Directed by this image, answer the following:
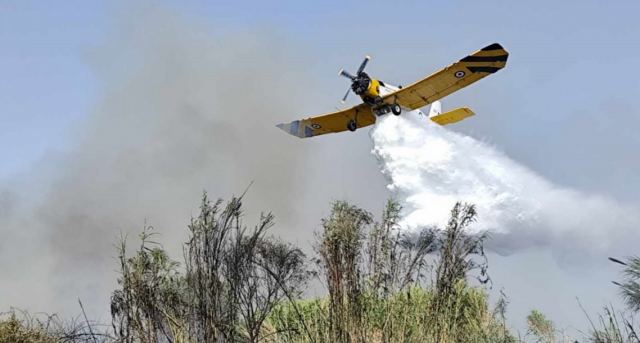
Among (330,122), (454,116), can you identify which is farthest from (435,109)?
(330,122)

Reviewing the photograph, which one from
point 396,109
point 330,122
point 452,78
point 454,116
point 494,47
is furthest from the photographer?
point 454,116

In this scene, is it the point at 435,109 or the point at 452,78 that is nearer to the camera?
the point at 452,78

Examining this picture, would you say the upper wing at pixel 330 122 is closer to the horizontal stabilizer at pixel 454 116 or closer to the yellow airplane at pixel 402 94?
the yellow airplane at pixel 402 94

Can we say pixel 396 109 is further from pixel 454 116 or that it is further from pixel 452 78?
pixel 454 116

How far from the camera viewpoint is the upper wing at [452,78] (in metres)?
31.1

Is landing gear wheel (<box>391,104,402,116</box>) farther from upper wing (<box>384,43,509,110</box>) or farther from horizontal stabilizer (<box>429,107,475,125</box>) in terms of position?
horizontal stabilizer (<box>429,107,475,125</box>)

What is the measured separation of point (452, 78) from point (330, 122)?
354 inches

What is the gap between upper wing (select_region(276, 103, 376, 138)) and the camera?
127ft

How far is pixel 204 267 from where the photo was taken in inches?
349

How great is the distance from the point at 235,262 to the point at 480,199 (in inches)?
1089

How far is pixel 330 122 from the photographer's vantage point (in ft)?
133

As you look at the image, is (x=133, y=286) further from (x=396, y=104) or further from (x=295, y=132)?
(x=295, y=132)

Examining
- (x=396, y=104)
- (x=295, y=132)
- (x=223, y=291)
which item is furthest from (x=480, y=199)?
(x=223, y=291)

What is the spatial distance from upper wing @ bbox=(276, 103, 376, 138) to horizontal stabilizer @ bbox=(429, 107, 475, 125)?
483 cm
